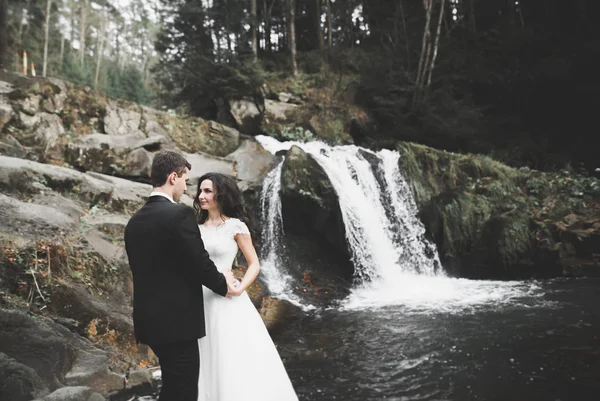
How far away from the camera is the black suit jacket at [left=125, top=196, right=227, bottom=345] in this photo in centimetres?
209

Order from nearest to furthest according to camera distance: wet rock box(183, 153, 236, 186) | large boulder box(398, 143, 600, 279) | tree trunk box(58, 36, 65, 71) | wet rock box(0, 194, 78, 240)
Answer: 1. wet rock box(0, 194, 78, 240)
2. large boulder box(398, 143, 600, 279)
3. wet rock box(183, 153, 236, 186)
4. tree trunk box(58, 36, 65, 71)

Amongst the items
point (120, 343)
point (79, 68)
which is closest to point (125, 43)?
point (79, 68)

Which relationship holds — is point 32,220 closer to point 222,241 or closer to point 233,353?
point 222,241

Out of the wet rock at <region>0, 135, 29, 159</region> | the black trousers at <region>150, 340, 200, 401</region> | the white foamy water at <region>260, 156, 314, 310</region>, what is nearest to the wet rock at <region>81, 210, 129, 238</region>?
the wet rock at <region>0, 135, 29, 159</region>

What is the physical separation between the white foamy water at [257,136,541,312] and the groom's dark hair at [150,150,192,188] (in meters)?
6.04

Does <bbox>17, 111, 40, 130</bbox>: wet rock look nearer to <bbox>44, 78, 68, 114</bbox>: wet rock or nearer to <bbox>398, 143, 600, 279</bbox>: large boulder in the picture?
<bbox>44, 78, 68, 114</bbox>: wet rock

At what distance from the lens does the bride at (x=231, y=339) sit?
2.38 meters

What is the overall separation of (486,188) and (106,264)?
9.75m

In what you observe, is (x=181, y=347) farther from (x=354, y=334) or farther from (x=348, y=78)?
(x=348, y=78)

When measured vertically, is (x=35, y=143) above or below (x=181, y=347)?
above

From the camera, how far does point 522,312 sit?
6.67 m

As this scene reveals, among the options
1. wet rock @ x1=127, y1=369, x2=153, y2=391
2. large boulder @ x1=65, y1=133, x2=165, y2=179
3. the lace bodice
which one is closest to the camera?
the lace bodice

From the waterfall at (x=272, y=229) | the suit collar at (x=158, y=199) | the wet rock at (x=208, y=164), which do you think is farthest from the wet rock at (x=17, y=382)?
the wet rock at (x=208, y=164)

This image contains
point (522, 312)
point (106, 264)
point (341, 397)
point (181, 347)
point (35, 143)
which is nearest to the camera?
point (181, 347)
